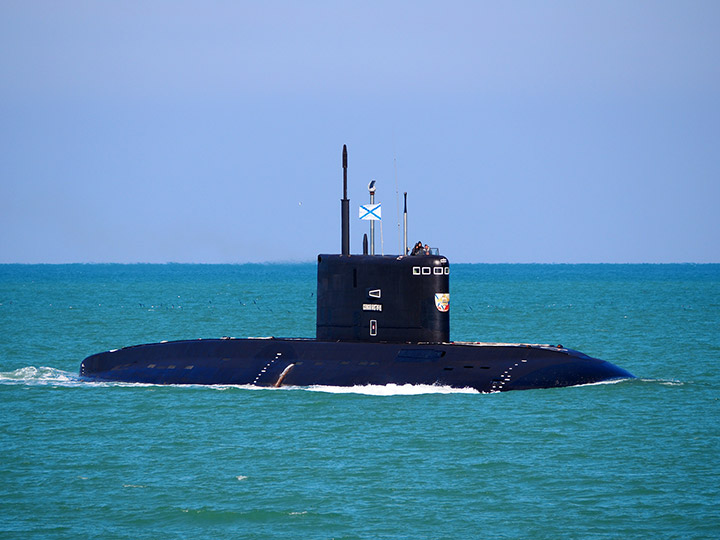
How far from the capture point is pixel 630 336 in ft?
188

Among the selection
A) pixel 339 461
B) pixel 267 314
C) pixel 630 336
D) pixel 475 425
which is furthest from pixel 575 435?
pixel 267 314

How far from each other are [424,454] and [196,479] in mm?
4798

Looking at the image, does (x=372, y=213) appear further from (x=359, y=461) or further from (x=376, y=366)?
(x=359, y=461)

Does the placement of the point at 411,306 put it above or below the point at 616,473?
above

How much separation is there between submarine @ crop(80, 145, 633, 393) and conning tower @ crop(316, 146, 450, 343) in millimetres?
27

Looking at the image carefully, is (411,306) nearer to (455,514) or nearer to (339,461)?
(339,461)

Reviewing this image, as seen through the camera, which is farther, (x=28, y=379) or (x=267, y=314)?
(x=267, y=314)

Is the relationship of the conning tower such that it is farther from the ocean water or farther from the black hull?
the ocean water

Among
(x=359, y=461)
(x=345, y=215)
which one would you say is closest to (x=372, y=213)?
(x=345, y=215)

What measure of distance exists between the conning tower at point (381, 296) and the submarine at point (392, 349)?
0.09 ft

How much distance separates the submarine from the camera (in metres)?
29.8

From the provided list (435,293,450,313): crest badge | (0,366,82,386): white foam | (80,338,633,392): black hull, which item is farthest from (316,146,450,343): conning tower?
(0,366,82,386): white foam

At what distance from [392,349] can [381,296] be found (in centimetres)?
147

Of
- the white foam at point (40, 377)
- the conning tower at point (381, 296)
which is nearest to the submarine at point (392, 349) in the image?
the conning tower at point (381, 296)
